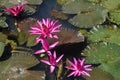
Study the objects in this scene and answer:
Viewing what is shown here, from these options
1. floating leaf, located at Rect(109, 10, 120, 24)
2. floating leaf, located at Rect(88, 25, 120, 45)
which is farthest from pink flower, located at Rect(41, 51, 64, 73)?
floating leaf, located at Rect(109, 10, 120, 24)

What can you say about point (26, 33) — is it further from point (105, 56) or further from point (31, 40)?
point (105, 56)

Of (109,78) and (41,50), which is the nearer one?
(109,78)

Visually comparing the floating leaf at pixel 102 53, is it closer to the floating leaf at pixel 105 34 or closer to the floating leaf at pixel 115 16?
the floating leaf at pixel 105 34

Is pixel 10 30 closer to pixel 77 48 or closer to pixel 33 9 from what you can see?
pixel 33 9

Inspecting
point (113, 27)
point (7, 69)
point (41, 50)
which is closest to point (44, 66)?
point (41, 50)

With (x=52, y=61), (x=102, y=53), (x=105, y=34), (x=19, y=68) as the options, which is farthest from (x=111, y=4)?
(x=19, y=68)

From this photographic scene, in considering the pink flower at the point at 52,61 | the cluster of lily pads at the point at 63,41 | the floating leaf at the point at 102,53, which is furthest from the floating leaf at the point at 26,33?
the floating leaf at the point at 102,53
